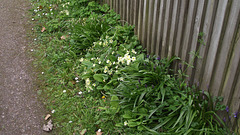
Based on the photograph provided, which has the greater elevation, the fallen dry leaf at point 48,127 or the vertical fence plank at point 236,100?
the vertical fence plank at point 236,100

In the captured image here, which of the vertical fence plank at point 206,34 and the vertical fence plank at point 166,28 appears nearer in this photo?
the vertical fence plank at point 206,34

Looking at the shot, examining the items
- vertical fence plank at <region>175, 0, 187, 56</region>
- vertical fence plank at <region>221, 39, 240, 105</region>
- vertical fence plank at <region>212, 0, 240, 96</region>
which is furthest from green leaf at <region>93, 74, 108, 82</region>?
vertical fence plank at <region>221, 39, 240, 105</region>

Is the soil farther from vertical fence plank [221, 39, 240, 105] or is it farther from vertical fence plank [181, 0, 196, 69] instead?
vertical fence plank [221, 39, 240, 105]

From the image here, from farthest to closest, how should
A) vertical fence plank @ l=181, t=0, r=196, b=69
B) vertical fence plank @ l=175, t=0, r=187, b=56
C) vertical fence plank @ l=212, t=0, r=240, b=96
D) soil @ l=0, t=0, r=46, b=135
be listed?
soil @ l=0, t=0, r=46, b=135 → vertical fence plank @ l=175, t=0, r=187, b=56 → vertical fence plank @ l=181, t=0, r=196, b=69 → vertical fence plank @ l=212, t=0, r=240, b=96

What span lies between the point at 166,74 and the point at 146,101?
0.57 m

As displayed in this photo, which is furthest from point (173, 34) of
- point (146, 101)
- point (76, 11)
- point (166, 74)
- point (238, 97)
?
point (76, 11)

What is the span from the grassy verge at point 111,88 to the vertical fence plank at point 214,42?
0.18 meters

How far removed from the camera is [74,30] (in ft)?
16.4

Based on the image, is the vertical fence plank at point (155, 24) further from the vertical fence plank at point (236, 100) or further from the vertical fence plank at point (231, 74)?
the vertical fence plank at point (236, 100)

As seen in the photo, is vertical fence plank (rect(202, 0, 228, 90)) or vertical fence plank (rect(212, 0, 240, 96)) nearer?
vertical fence plank (rect(212, 0, 240, 96))

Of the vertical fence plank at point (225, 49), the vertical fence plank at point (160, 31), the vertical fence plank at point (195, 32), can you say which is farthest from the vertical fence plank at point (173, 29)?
the vertical fence plank at point (225, 49)

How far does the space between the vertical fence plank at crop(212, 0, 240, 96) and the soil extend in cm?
226

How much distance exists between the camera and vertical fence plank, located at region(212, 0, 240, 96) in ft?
7.92

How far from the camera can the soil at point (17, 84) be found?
136 inches
